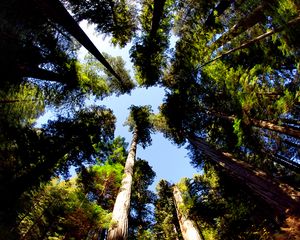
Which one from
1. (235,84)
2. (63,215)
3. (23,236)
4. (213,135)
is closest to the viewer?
(23,236)

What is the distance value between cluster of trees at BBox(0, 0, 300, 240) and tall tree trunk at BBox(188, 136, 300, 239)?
34mm

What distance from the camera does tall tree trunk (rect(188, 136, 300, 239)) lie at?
14.0 ft

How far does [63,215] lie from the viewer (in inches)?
307

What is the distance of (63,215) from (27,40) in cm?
630

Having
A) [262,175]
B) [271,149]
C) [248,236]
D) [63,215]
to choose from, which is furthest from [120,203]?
[271,149]

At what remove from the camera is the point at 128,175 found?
1029 cm

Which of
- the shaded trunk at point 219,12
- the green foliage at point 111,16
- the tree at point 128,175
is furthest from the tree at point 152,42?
the tree at point 128,175

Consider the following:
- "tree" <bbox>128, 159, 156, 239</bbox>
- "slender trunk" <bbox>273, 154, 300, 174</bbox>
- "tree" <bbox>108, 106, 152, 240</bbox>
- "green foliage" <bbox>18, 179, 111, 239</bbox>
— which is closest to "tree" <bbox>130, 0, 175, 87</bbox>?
"tree" <bbox>108, 106, 152, 240</bbox>

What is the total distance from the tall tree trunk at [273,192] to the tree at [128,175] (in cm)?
364

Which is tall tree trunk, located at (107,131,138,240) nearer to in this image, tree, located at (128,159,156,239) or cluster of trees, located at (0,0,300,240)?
cluster of trees, located at (0,0,300,240)

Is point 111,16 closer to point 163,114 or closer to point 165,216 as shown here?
point 163,114

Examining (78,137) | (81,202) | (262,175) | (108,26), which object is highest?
(108,26)

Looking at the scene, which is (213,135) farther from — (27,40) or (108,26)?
(27,40)

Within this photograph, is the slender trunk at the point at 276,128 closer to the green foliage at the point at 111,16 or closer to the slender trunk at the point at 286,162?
the slender trunk at the point at 286,162
